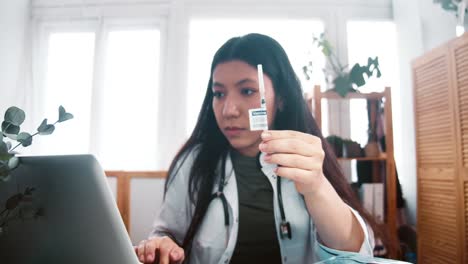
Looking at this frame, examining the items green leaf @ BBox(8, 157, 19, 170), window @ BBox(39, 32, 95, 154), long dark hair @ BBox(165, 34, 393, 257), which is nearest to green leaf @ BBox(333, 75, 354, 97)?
long dark hair @ BBox(165, 34, 393, 257)

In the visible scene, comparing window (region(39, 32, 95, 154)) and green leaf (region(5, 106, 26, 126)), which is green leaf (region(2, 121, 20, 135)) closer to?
green leaf (region(5, 106, 26, 126))

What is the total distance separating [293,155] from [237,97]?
1.22 feet

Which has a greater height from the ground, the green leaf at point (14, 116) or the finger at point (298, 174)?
the green leaf at point (14, 116)

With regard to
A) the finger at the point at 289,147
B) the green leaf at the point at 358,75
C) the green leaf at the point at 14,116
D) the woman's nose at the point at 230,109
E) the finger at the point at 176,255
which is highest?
the green leaf at the point at 358,75

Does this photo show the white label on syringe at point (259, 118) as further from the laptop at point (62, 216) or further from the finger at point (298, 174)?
the laptop at point (62, 216)

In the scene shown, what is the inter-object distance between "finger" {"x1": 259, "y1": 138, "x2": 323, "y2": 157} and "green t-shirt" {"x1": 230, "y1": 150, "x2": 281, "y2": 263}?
435mm

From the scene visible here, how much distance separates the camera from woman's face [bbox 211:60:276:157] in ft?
3.10

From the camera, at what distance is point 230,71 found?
3.19ft

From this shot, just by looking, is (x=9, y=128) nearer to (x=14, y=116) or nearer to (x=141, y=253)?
(x=14, y=116)

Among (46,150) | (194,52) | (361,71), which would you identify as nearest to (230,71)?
(361,71)

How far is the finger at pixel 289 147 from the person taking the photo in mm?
631

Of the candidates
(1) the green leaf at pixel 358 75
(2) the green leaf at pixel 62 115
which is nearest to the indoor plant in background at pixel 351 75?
(1) the green leaf at pixel 358 75

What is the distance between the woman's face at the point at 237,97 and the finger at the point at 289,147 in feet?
1.03

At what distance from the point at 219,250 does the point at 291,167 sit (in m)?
0.48
